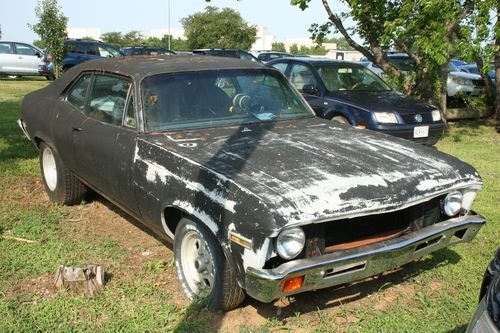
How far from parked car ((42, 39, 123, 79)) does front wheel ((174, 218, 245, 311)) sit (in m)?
16.2

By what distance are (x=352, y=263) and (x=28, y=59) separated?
1939 cm

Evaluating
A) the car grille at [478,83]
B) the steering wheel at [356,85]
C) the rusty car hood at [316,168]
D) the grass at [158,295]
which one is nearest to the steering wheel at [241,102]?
the rusty car hood at [316,168]

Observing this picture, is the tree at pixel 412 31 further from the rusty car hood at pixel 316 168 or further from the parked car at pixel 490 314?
the parked car at pixel 490 314

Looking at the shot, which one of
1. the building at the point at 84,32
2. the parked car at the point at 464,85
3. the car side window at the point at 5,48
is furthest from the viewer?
the building at the point at 84,32

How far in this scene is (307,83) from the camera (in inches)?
339

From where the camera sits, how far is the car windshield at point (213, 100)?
3.83m

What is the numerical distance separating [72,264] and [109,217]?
1.08 meters

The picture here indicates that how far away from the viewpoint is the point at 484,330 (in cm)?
202

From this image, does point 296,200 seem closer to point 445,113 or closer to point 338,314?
point 338,314

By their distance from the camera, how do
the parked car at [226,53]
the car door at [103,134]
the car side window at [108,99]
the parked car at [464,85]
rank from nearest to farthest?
the car door at [103,134], the car side window at [108,99], the parked car at [464,85], the parked car at [226,53]

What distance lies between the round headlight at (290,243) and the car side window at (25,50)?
19448 millimetres

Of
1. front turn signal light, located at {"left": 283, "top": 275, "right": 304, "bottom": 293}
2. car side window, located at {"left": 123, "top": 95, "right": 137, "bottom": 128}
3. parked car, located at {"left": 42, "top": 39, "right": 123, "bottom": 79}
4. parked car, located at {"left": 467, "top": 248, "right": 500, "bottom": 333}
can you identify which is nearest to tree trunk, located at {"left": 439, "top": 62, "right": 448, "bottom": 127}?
car side window, located at {"left": 123, "top": 95, "right": 137, "bottom": 128}

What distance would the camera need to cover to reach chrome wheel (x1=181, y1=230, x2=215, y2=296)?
3135mm

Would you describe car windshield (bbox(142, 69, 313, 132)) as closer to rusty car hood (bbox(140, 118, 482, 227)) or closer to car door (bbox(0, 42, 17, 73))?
rusty car hood (bbox(140, 118, 482, 227))
